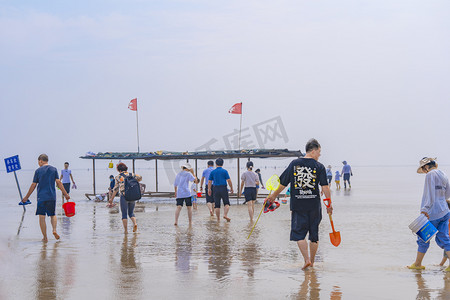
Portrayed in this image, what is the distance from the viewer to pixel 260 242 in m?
10.9

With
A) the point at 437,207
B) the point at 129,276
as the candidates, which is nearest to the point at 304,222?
the point at 437,207

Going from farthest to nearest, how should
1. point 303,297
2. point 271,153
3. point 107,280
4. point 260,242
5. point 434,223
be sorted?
1. point 271,153
2. point 260,242
3. point 434,223
4. point 107,280
5. point 303,297

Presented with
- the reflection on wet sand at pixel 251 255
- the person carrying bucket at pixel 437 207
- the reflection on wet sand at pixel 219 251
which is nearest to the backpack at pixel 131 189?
the reflection on wet sand at pixel 219 251

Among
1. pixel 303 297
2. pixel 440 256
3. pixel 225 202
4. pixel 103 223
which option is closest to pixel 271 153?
pixel 225 202

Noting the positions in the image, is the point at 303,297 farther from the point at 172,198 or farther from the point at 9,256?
the point at 172,198

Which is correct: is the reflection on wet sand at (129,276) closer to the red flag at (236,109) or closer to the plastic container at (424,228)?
the plastic container at (424,228)

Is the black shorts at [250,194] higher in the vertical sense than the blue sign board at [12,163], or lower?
lower

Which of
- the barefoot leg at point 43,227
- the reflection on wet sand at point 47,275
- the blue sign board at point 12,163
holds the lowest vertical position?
the reflection on wet sand at point 47,275

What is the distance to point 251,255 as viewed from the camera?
9.23m

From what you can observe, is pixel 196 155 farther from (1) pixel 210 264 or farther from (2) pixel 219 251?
(1) pixel 210 264

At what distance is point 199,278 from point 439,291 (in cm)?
304

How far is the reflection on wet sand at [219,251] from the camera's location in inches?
306

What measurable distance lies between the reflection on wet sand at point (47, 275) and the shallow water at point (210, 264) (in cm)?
1

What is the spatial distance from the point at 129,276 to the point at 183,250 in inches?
99.4
